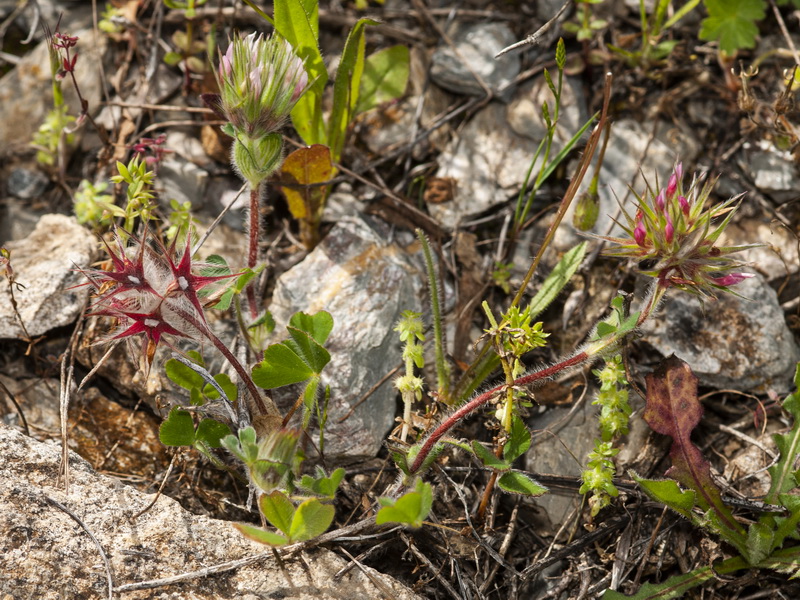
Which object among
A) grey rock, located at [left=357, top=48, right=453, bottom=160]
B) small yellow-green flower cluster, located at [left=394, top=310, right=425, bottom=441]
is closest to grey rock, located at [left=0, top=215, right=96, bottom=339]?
small yellow-green flower cluster, located at [left=394, top=310, right=425, bottom=441]

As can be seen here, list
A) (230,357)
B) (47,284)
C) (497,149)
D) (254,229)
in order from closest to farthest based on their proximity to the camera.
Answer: (230,357) → (254,229) → (47,284) → (497,149)

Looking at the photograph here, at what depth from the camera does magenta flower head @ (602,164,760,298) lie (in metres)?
2.26

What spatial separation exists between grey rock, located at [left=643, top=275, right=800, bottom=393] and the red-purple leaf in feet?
1.13

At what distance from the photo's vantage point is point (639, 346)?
312cm

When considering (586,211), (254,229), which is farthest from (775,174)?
(254,229)

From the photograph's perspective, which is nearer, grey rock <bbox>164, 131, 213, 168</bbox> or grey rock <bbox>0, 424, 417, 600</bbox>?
grey rock <bbox>0, 424, 417, 600</bbox>

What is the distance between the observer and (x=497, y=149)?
3.56m

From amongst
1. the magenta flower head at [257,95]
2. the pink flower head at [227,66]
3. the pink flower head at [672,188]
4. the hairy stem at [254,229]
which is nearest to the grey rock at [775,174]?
the pink flower head at [672,188]

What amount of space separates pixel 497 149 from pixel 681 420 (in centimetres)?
163

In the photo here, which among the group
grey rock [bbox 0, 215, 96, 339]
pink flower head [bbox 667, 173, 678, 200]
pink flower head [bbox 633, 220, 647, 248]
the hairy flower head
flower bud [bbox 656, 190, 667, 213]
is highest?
the hairy flower head

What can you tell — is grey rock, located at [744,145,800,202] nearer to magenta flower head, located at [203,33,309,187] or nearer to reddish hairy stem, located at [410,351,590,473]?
reddish hairy stem, located at [410,351,590,473]

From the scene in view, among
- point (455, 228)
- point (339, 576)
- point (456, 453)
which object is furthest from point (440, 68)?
point (339, 576)

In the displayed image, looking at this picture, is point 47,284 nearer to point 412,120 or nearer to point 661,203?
point 412,120

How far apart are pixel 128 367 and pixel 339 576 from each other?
4.23 ft
